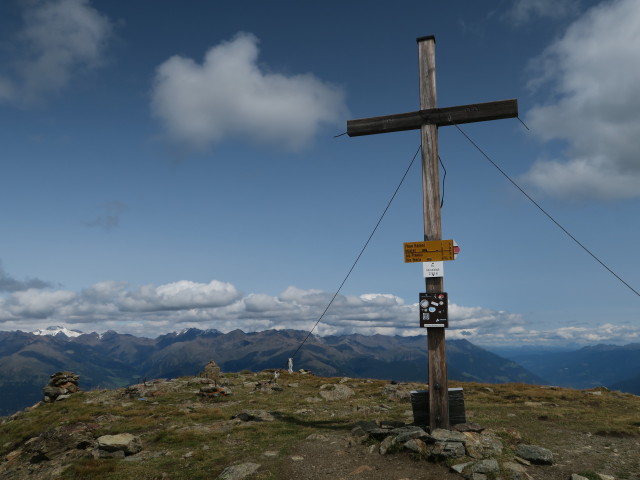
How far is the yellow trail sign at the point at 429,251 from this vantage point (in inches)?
495

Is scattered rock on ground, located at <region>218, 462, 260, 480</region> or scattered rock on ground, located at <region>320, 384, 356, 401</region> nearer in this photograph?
scattered rock on ground, located at <region>218, 462, 260, 480</region>

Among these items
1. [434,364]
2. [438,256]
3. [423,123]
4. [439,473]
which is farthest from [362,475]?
[423,123]

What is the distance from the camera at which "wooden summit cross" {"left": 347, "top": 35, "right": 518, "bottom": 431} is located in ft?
40.5

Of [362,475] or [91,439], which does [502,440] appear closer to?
[362,475]

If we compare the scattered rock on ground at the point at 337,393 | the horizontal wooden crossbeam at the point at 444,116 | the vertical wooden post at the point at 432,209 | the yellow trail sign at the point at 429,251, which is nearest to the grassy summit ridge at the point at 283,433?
the scattered rock on ground at the point at 337,393

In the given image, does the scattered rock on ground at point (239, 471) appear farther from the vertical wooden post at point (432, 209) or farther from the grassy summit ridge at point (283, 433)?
the vertical wooden post at point (432, 209)

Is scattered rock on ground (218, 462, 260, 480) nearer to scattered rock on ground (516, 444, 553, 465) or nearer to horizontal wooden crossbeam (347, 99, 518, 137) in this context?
scattered rock on ground (516, 444, 553, 465)

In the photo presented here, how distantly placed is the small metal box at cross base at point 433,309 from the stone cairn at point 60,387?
33.7 m

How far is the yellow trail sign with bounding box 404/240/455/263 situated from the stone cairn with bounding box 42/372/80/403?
111 ft

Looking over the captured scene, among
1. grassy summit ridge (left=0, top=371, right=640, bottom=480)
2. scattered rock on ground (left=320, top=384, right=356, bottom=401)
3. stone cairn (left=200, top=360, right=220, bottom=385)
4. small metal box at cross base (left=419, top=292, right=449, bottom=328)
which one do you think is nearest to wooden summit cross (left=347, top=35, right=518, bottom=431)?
small metal box at cross base (left=419, top=292, right=449, bottom=328)

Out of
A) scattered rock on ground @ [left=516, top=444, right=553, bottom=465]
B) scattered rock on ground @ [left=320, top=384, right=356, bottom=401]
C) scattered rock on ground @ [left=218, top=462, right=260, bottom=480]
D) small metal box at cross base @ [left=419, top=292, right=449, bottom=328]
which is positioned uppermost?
small metal box at cross base @ [left=419, top=292, right=449, bottom=328]

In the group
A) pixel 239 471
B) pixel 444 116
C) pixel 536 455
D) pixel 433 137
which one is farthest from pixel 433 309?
pixel 239 471

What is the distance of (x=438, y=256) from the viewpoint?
1263 cm

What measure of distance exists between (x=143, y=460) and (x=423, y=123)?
15.1 metres
